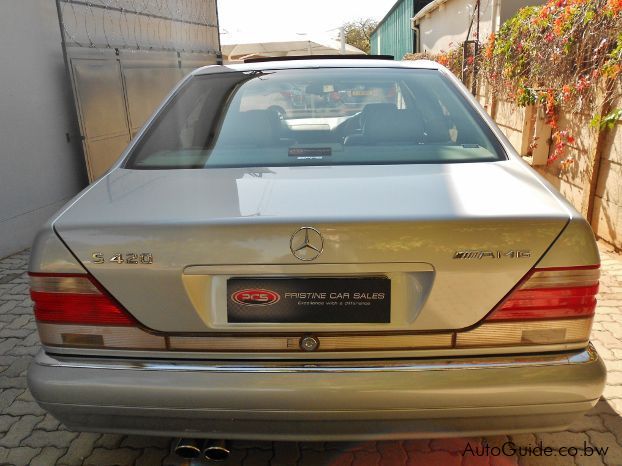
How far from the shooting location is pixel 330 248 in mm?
1516

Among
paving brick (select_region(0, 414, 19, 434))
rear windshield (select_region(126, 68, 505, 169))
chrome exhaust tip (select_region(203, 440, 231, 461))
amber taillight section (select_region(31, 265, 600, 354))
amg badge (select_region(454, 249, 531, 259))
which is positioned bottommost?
paving brick (select_region(0, 414, 19, 434))

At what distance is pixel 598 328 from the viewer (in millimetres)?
3227

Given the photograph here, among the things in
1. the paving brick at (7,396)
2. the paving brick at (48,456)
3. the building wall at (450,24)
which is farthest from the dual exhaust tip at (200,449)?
the building wall at (450,24)

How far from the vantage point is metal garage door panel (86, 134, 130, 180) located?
5.73 m

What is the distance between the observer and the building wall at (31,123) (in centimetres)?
477

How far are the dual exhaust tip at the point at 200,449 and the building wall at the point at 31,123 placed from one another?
12.2 feet

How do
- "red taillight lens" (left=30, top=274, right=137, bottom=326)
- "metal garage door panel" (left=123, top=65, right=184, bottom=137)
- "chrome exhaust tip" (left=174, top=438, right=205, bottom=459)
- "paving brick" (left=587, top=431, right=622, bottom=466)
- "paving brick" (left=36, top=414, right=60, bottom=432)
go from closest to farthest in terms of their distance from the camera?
1. "red taillight lens" (left=30, top=274, right=137, bottom=326)
2. "chrome exhaust tip" (left=174, top=438, right=205, bottom=459)
3. "paving brick" (left=587, top=431, right=622, bottom=466)
4. "paving brick" (left=36, top=414, right=60, bottom=432)
5. "metal garage door panel" (left=123, top=65, right=184, bottom=137)

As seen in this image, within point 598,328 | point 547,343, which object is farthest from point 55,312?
point 598,328

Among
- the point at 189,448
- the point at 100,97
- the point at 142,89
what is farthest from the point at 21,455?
the point at 142,89

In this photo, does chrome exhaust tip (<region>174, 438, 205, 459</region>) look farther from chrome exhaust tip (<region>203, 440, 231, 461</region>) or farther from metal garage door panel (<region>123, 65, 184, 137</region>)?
metal garage door panel (<region>123, 65, 184, 137</region>)

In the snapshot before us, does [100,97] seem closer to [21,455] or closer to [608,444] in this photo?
[21,455]

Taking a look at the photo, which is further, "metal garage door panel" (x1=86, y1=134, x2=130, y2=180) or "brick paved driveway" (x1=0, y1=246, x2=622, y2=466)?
"metal garage door panel" (x1=86, y1=134, x2=130, y2=180)

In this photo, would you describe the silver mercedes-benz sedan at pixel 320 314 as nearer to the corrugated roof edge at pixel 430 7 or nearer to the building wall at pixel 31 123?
the building wall at pixel 31 123

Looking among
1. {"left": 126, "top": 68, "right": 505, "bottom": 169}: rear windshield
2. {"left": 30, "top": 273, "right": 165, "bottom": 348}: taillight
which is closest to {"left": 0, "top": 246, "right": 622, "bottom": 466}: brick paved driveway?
{"left": 30, "top": 273, "right": 165, "bottom": 348}: taillight
